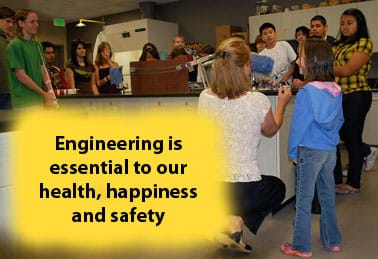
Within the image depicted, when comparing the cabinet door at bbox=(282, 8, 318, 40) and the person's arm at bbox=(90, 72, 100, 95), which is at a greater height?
the cabinet door at bbox=(282, 8, 318, 40)

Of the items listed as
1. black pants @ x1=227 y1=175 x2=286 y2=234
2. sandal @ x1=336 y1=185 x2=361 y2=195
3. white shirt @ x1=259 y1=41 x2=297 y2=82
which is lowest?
sandal @ x1=336 y1=185 x2=361 y2=195

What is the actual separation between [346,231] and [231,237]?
29.3 inches

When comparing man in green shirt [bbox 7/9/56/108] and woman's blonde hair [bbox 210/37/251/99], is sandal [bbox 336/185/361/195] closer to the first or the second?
woman's blonde hair [bbox 210/37/251/99]

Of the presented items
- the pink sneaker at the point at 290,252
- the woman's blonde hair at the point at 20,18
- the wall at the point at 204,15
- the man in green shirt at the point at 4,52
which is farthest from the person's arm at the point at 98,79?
the wall at the point at 204,15

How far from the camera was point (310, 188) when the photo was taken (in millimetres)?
1888

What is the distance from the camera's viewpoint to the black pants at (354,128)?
2830mm

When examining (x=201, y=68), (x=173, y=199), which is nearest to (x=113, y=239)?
(x=173, y=199)

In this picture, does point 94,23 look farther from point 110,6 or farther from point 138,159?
point 138,159

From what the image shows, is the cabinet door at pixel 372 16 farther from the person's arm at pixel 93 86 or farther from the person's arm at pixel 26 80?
the person's arm at pixel 26 80

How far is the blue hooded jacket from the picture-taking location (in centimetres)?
184

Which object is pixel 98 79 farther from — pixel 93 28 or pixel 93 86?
pixel 93 28

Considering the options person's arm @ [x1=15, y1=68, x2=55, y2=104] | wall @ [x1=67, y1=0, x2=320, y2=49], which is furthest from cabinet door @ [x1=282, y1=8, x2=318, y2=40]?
person's arm @ [x1=15, y1=68, x2=55, y2=104]

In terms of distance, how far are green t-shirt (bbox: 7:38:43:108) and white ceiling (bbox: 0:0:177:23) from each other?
15.2ft

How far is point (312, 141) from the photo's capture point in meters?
1.87
